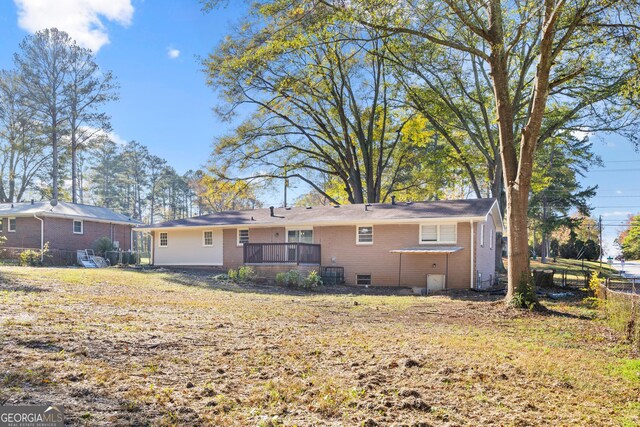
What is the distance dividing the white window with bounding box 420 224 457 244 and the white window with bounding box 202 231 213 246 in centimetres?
1157

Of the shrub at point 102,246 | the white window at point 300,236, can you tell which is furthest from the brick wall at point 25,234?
the white window at point 300,236

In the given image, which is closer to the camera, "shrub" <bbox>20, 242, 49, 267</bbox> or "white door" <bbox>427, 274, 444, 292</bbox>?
"white door" <bbox>427, 274, 444, 292</bbox>

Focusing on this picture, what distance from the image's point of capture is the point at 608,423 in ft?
12.9

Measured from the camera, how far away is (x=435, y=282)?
60.0 ft

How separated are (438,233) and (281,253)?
6956 millimetres

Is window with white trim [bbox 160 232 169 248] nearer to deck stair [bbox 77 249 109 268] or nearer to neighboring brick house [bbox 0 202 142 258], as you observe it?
deck stair [bbox 77 249 109 268]

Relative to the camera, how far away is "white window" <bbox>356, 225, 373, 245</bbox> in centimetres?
1981

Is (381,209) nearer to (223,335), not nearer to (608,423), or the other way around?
(223,335)

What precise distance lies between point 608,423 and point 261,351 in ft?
13.0

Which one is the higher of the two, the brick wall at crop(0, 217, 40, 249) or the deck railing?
the brick wall at crop(0, 217, 40, 249)

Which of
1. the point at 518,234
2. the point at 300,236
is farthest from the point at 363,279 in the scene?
the point at 518,234

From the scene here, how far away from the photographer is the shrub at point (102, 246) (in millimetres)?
27125

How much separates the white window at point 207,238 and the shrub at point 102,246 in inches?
285

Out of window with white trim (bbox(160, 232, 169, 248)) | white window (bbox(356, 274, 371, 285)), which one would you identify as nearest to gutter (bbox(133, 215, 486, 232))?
window with white trim (bbox(160, 232, 169, 248))
